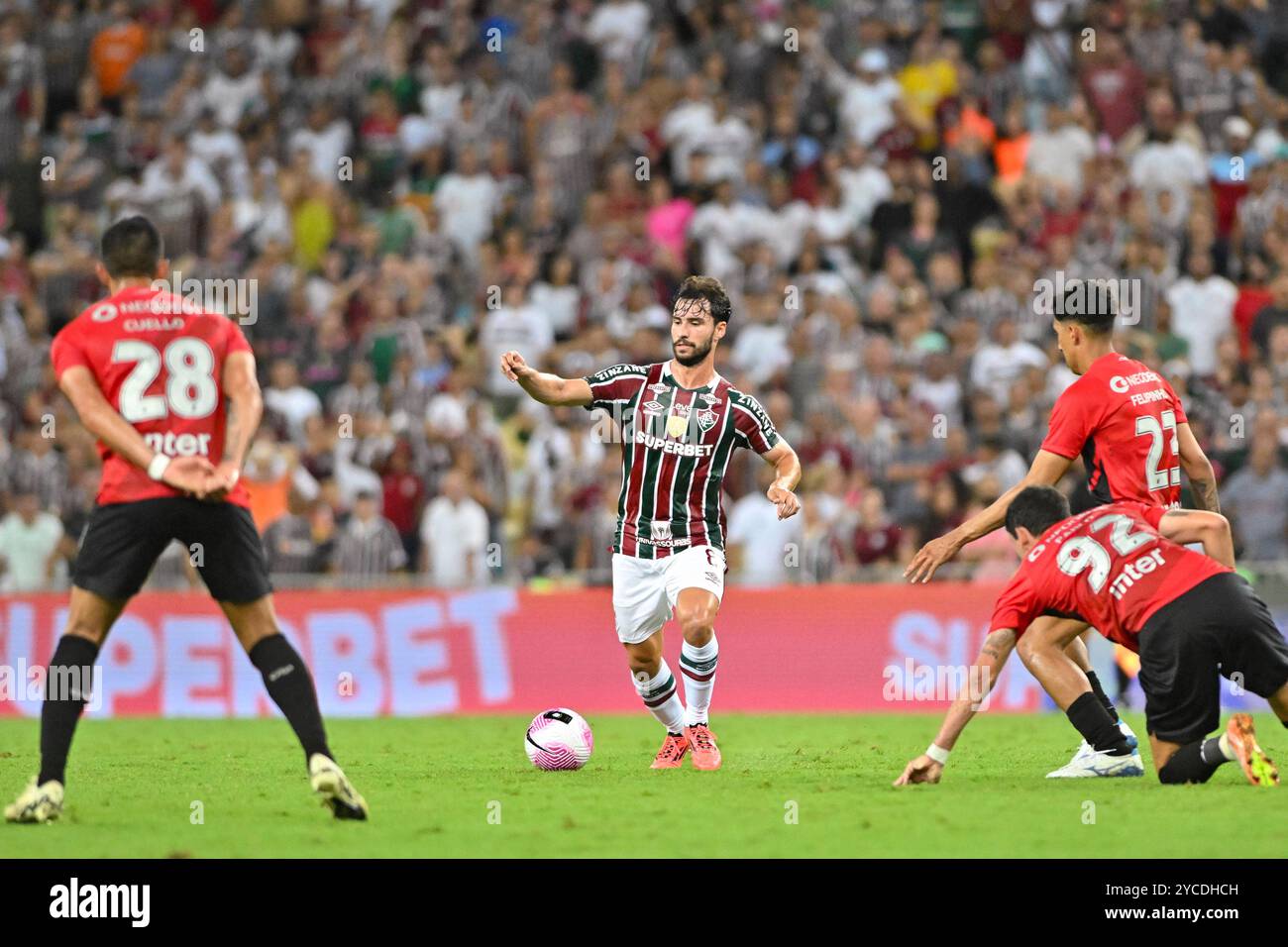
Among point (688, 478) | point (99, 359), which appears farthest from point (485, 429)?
point (99, 359)

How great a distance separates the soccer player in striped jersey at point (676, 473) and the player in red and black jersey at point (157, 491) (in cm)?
265

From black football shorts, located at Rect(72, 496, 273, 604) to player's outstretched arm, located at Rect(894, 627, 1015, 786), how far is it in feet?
10.8

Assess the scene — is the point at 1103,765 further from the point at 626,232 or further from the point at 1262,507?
the point at 626,232

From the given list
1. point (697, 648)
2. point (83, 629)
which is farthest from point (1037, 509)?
point (83, 629)

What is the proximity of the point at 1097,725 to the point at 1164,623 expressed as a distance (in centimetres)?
99

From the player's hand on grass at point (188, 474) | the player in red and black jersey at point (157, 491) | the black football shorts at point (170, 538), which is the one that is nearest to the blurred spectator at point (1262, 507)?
the player in red and black jersey at point (157, 491)

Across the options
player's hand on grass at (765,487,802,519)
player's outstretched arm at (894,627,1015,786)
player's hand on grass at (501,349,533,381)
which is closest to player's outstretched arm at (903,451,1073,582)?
player's outstretched arm at (894,627,1015,786)

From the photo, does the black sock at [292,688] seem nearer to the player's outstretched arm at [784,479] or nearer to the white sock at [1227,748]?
the player's outstretched arm at [784,479]

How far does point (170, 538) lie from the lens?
26.2ft

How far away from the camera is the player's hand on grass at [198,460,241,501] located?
25.7 ft

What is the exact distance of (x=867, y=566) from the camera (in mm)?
16484

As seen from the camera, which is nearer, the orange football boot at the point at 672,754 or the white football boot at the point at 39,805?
the white football boot at the point at 39,805

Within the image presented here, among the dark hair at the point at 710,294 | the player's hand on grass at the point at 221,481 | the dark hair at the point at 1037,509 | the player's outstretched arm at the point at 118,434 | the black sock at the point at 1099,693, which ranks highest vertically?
the dark hair at the point at 710,294

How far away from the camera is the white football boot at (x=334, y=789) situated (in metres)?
7.70
